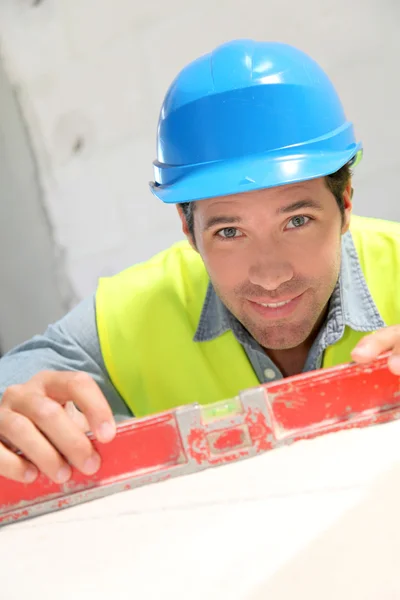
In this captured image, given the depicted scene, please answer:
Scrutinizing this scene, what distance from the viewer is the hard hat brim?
0.86 m

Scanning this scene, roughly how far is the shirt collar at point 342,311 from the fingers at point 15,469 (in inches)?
19.8

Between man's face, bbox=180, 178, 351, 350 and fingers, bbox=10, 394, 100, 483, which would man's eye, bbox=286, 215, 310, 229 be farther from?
fingers, bbox=10, 394, 100, 483

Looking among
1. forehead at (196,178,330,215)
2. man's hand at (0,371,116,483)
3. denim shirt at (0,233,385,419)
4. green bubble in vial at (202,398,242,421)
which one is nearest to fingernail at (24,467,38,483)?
man's hand at (0,371,116,483)

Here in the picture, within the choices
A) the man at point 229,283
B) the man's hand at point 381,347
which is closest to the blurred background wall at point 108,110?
the man at point 229,283

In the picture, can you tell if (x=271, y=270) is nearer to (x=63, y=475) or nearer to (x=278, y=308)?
(x=278, y=308)

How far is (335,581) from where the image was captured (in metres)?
0.49

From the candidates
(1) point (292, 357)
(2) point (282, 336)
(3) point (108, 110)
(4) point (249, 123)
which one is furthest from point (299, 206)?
(3) point (108, 110)

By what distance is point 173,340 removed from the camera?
116cm

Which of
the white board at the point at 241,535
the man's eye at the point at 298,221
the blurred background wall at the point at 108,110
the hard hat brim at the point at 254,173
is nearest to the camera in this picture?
the white board at the point at 241,535

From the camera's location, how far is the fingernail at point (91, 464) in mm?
684

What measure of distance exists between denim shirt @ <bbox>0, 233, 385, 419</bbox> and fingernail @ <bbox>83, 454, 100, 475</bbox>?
1.35 ft

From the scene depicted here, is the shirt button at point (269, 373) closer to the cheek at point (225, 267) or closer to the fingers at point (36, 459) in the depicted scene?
the cheek at point (225, 267)

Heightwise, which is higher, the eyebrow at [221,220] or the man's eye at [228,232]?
the eyebrow at [221,220]

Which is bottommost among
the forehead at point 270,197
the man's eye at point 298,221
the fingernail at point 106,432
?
the fingernail at point 106,432
